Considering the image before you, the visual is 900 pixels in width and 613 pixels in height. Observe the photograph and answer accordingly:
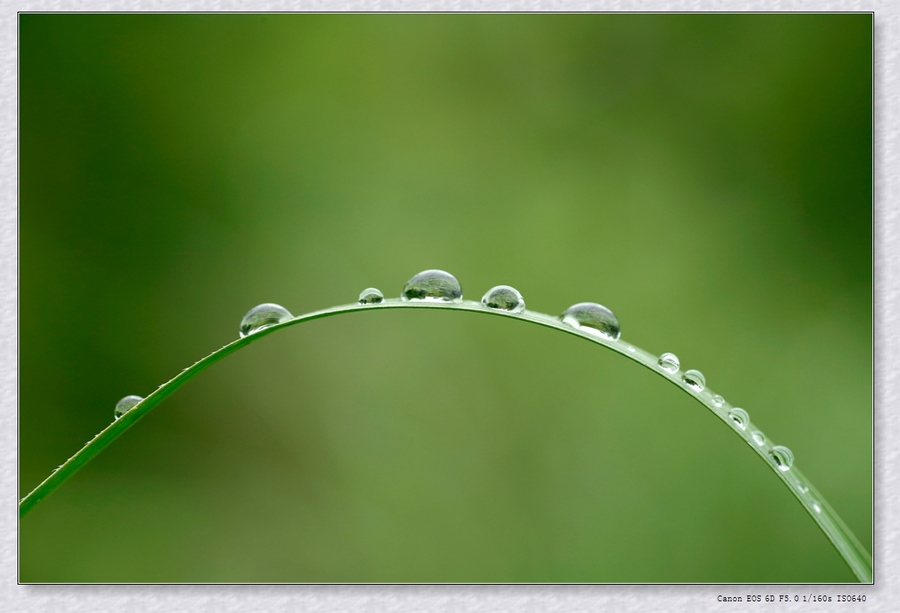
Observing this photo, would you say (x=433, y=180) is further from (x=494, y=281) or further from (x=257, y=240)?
(x=257, y=240)

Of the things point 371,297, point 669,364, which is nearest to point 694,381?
point 669,364

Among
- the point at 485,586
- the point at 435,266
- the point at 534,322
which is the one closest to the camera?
the point at 534,322

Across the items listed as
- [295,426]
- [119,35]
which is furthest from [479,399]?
[119,35]

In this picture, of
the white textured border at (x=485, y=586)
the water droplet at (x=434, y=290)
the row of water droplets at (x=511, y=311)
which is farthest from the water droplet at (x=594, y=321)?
the white textured border at (x=485, y=586)

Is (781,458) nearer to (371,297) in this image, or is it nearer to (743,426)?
(743,426)

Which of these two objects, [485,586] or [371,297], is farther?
[485,586]

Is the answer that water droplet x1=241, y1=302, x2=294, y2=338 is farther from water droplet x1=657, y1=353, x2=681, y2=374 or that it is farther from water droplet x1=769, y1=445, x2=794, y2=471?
water droplet x1=769, y1=445, x2=794, y2=471

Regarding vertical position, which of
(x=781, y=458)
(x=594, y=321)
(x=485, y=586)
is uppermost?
(x=594, y=321)
